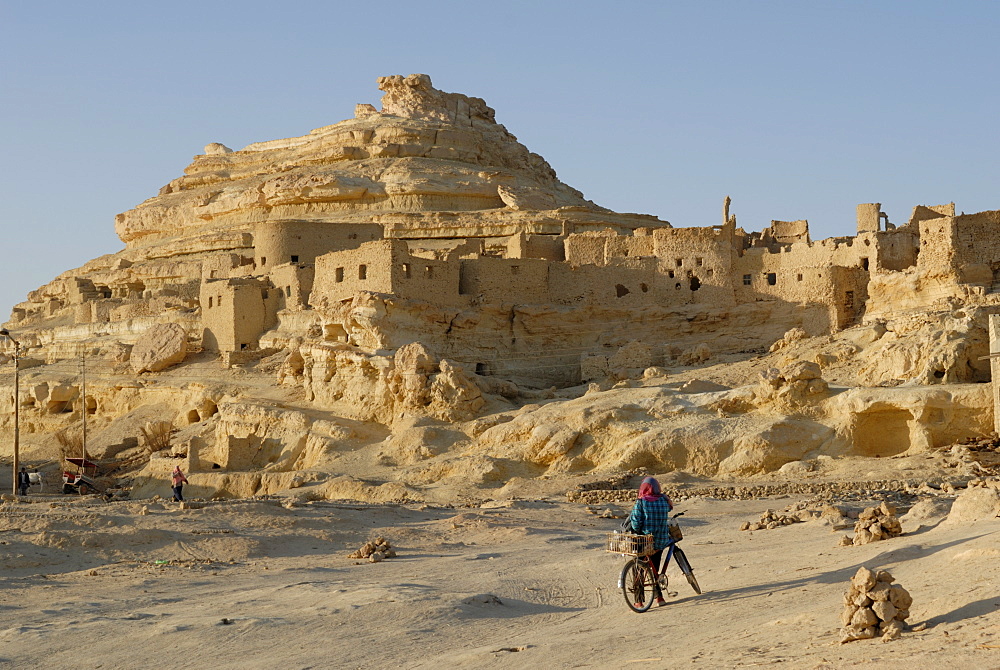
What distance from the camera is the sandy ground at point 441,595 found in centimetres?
780

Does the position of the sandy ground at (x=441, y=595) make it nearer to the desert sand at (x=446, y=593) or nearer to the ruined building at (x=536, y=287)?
the desert sand at (x=446, y=593)

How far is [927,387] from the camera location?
2231 centimetres

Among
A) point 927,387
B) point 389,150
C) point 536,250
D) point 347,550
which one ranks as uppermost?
point 389,150

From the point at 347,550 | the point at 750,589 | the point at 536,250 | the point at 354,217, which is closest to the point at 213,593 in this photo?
the point at 347,550

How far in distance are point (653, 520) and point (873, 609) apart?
280 cm

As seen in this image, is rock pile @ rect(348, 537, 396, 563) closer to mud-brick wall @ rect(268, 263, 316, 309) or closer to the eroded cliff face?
mud-brick wall @ rect(268, 263, 316, 309)

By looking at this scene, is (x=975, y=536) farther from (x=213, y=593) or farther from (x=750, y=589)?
(x=213, y=593)

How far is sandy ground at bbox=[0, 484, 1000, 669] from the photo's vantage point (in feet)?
25.6

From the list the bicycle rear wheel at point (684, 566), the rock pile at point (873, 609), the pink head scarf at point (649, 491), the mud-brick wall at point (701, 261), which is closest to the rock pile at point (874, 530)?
the bicycle rear wheel at point (684, 566)

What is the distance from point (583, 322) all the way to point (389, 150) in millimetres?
22858

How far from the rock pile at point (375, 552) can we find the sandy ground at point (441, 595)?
19cm

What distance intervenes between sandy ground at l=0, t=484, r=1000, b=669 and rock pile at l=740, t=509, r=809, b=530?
426 mm

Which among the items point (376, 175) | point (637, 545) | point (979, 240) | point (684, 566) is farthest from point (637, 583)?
point (376, 175)

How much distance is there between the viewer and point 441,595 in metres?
10.8
